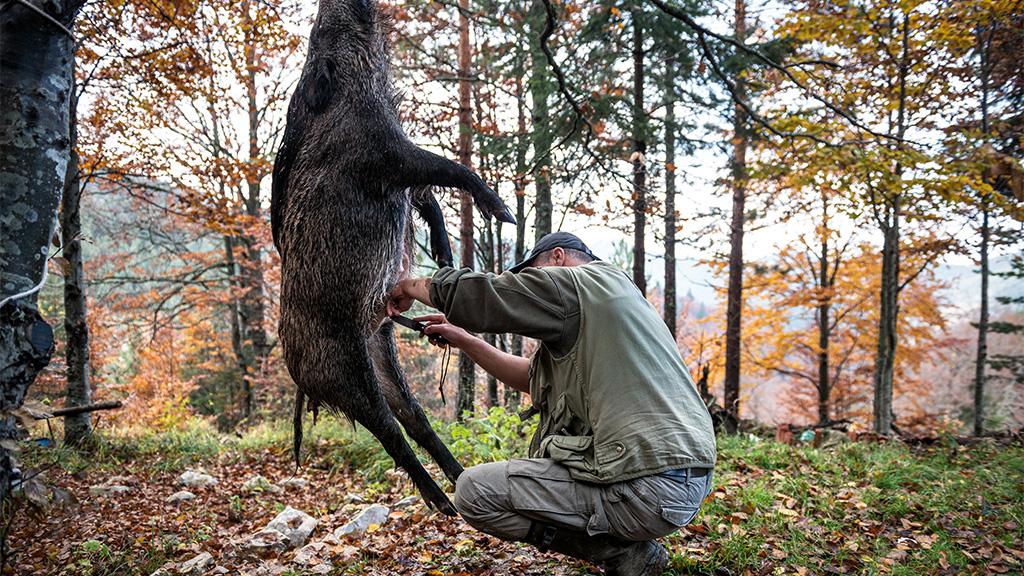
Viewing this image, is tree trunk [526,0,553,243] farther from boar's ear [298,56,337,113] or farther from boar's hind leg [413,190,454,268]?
boar's ear [298,56,337,113]

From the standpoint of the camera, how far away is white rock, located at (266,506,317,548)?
4.86 m

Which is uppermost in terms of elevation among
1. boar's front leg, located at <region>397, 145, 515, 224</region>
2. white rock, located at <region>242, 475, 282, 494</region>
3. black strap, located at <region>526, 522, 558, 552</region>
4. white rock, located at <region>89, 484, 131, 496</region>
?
boar's front leg, located at <region>397, 145, 515, 224</region>

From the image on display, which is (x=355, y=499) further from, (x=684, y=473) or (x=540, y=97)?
(x=540, y=97)

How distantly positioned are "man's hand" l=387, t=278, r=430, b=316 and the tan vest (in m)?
0.73


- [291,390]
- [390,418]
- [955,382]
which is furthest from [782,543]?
[955,382]

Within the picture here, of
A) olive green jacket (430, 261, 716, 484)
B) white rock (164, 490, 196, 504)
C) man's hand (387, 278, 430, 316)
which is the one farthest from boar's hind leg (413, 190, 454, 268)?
white rock (164, 490, 196, 504)

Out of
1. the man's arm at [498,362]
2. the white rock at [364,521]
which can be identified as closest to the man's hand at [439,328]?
the man's arm at [498,362]

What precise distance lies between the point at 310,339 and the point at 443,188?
0.71 metres

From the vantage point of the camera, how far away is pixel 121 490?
6.56 m

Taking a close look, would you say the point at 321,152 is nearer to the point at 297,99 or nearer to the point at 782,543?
the point at 297,99

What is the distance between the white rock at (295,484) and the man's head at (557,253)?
5.95m

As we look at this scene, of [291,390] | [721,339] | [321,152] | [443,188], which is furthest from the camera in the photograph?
[721,339]

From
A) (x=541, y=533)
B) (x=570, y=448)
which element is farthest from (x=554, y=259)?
(x=541, y=533)

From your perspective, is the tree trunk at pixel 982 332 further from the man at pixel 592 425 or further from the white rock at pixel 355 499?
the man at pixel 592 425
